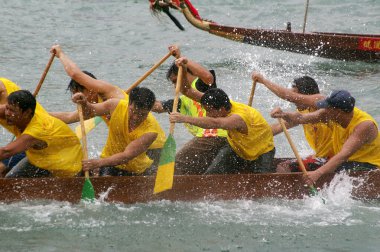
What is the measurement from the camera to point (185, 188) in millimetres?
8656

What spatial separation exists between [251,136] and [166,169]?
101 cm

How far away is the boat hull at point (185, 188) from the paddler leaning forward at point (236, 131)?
0.33 m

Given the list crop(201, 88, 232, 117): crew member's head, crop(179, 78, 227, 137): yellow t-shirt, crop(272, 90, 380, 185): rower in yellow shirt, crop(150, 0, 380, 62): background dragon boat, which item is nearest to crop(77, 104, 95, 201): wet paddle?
crop(201, 88, 232, 117): crew member's head

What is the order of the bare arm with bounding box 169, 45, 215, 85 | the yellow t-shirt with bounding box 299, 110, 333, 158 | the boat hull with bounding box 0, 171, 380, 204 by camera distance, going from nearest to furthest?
the boat hull with bounding box 0, 171, 380, 204 → the yellow t-shirt with bounding box 299, 110, 333, 158 → the bare arm with bounding box 169, 45, 215, 85

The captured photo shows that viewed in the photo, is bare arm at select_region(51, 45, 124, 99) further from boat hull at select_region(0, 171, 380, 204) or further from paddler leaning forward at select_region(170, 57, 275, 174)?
boat hull at select_region(0, 171, 380, 204)

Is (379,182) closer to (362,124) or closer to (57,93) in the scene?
(362,124)

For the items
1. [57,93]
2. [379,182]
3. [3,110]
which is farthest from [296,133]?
[3,110]

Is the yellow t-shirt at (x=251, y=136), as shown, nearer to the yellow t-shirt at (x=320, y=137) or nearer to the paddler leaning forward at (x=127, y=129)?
the yellow t-shirt at (x=320, y=137)

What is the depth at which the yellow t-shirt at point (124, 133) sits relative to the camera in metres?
8.36

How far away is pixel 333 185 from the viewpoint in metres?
8.85

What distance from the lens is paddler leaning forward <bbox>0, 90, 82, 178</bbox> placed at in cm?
788

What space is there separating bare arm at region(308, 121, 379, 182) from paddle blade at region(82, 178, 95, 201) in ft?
7.55

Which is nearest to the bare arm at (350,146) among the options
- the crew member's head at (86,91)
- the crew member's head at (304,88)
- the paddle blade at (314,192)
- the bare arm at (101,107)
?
the paddle blade at (314,192)

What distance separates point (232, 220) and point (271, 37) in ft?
28.6
